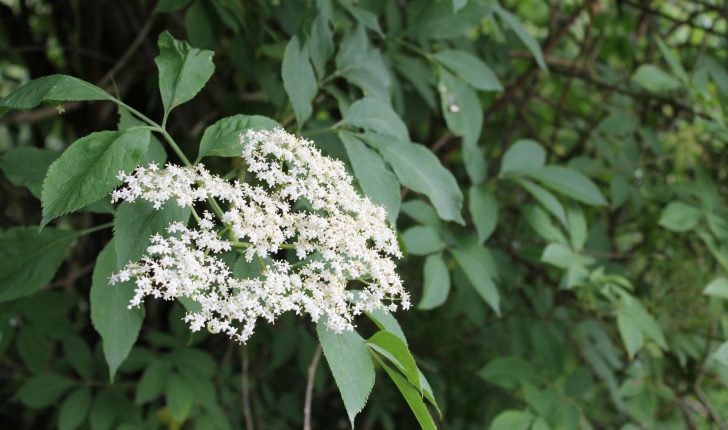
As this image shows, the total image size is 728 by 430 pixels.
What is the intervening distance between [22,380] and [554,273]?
1987mm

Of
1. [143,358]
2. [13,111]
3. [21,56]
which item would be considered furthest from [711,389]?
[21,56]

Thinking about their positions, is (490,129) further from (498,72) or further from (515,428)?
(515,428)

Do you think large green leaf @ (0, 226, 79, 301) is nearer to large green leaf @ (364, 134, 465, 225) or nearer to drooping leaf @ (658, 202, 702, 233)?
large green leaf @ (364, 134, 465, 225)

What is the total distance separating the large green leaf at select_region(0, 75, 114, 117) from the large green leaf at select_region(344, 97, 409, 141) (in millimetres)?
482

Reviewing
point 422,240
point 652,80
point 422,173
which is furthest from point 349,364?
point 652,80

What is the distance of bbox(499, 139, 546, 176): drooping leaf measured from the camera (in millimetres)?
1643

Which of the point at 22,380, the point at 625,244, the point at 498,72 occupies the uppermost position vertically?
the point at 498,72

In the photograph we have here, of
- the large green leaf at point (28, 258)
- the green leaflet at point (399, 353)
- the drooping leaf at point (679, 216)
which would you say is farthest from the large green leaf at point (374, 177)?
the drooping leaf at point (679, 216)

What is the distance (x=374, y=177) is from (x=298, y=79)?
246 mm

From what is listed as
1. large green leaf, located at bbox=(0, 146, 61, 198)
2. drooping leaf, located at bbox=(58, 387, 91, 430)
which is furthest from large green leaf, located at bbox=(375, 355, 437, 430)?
drooping leaf, located at bbox=(58, 387, 91, 430)

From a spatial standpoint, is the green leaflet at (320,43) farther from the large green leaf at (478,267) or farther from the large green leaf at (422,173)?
the large green leaf at (478,267)

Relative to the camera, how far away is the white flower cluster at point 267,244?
0.77m

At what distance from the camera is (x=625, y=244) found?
2.62 meters

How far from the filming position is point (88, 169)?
0.77 meters
